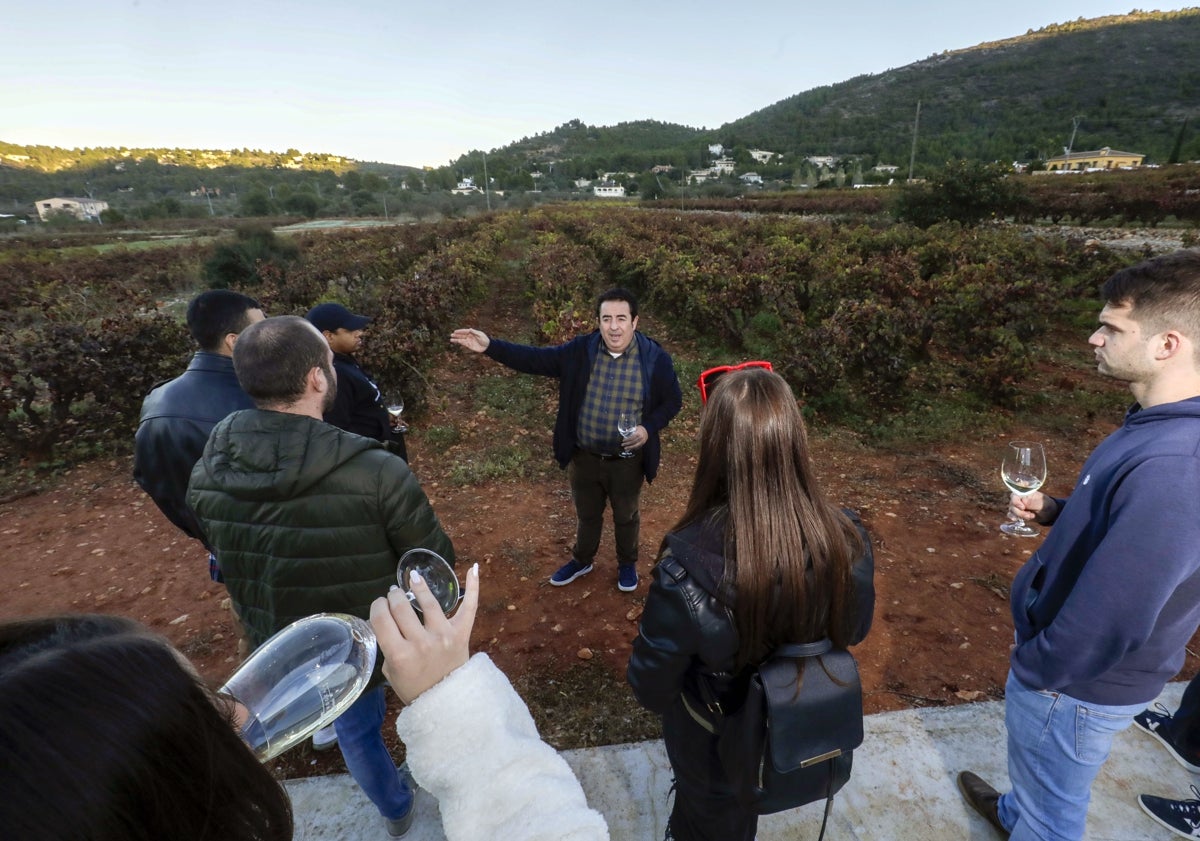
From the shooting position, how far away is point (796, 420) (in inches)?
57.1

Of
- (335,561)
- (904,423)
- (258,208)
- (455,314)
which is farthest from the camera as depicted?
(258,208)

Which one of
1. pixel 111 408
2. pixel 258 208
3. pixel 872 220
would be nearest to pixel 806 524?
pixel 111 408

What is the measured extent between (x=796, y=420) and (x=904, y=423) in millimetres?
5755

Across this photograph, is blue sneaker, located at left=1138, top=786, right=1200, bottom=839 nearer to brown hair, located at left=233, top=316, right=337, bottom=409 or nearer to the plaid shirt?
the plaid shirt

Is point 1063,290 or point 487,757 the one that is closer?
point 487,757

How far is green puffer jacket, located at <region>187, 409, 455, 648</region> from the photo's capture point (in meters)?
1.61

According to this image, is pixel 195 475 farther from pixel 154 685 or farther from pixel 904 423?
pixel 904 423

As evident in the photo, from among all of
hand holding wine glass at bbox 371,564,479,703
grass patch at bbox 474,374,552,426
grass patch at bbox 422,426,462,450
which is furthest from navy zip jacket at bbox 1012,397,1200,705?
grass patch at bbox 474,374,552,426

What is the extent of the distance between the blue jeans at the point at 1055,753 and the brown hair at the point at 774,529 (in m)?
0.75

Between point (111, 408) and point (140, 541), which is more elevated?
point (111, 408)

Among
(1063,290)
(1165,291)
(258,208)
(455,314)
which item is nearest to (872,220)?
(1063,290)

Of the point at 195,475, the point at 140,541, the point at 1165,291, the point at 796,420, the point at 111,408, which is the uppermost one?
the point at 1165,291

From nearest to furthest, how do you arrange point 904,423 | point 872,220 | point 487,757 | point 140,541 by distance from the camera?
1. point 487,757
2. point 140,541
3. point 904,423
4. point 872,220

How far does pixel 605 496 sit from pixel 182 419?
240cm
